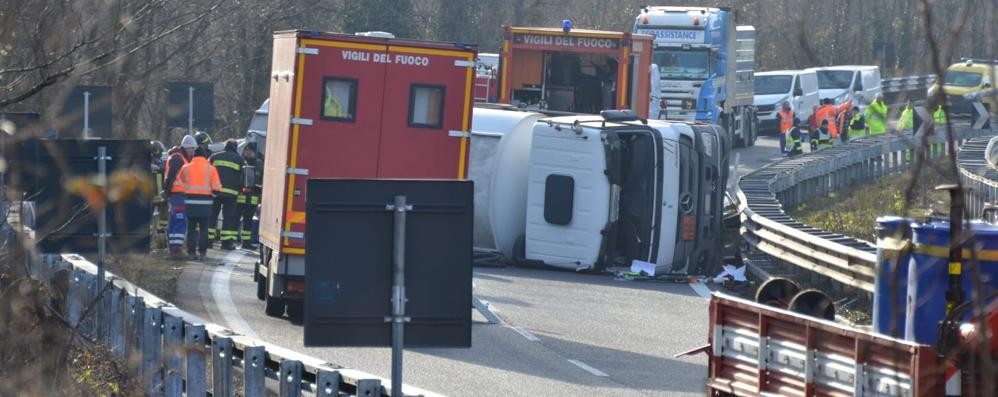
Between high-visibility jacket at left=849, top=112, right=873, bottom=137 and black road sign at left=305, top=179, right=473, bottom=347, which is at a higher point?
high-visibility jacket at left=849, top=112, right=873, bottom=137

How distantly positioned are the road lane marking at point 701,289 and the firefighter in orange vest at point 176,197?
6.82m

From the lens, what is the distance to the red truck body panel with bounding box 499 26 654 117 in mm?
26391

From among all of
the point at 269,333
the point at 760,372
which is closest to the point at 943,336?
the point at 760,372

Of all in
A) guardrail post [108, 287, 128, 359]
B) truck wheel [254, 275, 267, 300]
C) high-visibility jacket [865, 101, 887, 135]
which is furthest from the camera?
truck wheel [254, 275, 267, 300]

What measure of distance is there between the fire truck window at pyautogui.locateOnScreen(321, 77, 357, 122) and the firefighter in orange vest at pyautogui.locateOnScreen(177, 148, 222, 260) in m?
6.10

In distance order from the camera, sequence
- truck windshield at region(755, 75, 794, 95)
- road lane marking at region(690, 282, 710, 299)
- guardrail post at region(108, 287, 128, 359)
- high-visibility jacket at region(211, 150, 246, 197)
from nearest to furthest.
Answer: guardrail post at region(108, 287, 128, 359) → road lane marking at region(690, 282, 710, 299) → high-visibility jacket at region(211, 150, 246, 197) → truck windshield at region(755, 75, 794, 95)

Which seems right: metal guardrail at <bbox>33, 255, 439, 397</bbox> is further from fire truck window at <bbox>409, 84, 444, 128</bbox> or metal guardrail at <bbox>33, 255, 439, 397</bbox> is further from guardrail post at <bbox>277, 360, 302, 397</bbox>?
fire truck window at <bbox>409, 84, 444, 128</bbox>

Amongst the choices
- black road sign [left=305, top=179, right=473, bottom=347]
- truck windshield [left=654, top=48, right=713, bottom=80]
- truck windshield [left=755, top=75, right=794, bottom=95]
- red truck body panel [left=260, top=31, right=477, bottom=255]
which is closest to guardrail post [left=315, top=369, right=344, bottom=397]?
black road sign [left=305, top=179, right=473, bottom=347]

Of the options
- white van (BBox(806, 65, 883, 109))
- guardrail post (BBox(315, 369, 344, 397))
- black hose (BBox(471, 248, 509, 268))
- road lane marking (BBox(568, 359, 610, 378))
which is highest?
white van (BBox(806, 65, 883, 109))

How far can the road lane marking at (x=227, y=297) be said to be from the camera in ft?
45.7

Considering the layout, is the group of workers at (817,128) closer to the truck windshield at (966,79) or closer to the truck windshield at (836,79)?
the truck windshield at (836,79)

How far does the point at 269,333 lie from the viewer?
45.3 feet

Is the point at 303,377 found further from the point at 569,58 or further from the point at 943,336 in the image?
the point at 569,58

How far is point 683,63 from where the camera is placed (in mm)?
37438
